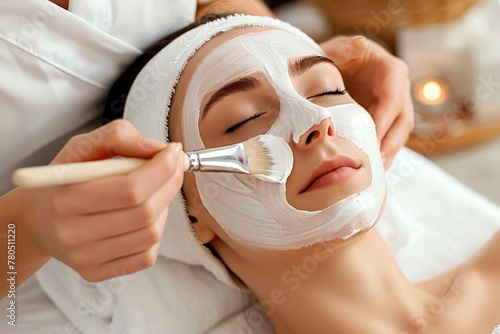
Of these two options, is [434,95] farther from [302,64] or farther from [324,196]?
[324,196]

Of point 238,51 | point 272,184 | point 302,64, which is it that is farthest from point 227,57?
point 272,184

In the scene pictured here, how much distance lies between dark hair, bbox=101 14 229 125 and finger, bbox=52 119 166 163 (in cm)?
40

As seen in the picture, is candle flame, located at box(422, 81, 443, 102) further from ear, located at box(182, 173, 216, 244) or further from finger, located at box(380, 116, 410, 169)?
ear, located at box(182, 173, 216, 244)

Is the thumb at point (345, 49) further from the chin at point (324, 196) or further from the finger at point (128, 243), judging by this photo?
the finger at point (128, 243)

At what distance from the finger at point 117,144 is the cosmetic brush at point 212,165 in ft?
0.04

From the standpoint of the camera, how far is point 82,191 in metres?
0.70

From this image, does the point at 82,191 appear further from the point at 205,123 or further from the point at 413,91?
the point at 413,91

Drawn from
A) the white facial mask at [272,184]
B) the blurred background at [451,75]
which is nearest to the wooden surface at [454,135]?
the blurred background at [451,75]

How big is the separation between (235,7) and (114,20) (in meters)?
0.26

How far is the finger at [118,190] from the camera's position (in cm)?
69

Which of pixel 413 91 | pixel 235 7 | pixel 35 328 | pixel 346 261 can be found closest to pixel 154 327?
pixel 35 328

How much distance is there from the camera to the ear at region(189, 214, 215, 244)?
106 centimetres

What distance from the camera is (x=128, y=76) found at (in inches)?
45.5

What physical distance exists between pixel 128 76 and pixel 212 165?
43 centimetres
